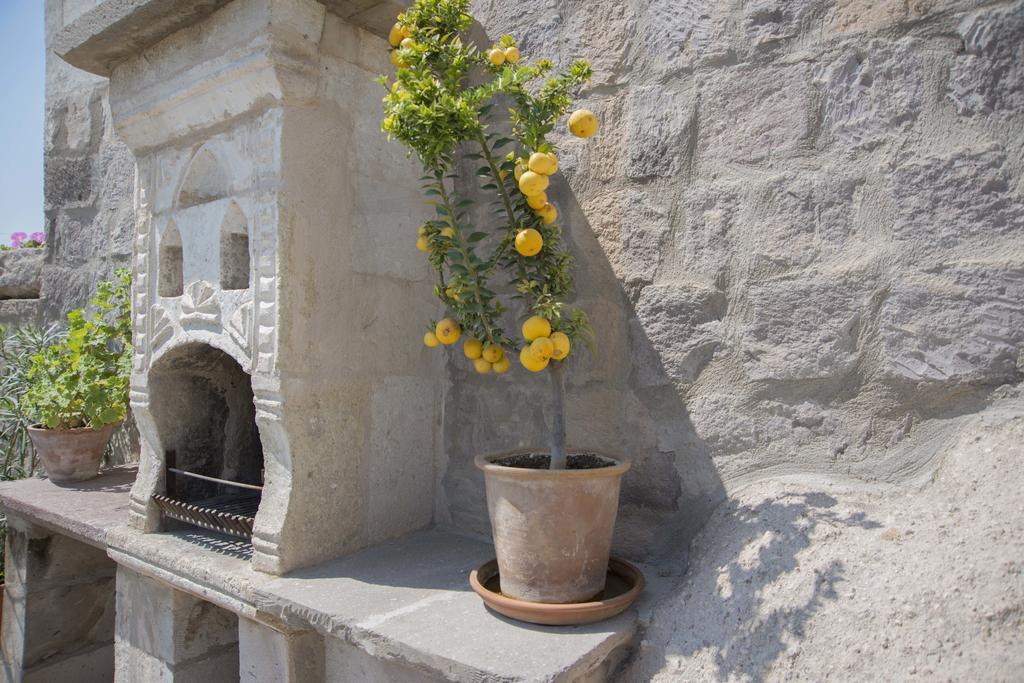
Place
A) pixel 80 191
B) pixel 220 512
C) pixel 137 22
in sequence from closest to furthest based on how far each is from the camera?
pixel 137 22 < pixel 220 512 < pixel 80 191

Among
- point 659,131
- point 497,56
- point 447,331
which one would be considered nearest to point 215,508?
point 447,331

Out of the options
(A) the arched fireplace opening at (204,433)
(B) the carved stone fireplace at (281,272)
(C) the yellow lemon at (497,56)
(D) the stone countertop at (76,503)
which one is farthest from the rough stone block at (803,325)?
(D) the stone countertop at (76,503)

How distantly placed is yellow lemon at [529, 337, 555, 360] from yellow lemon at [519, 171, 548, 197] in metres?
0.35

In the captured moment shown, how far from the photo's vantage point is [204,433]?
8.35 ft

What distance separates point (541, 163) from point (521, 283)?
0.29 m

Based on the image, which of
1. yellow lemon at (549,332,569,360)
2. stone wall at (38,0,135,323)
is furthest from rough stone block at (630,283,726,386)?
stone wall at (38,0,135,323)

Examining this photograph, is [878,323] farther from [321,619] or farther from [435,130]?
[321,619]

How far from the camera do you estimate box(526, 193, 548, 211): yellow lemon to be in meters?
1.62

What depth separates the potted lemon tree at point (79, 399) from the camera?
3.03 meters

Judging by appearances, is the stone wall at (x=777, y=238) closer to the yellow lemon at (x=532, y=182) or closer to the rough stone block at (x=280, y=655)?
the yellow lemon at (x=532, y=182)

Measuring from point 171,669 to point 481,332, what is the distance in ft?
5.18

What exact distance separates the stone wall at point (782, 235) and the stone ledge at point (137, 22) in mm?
494

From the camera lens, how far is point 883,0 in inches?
62.6

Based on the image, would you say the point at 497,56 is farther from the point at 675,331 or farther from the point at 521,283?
the point at 675,331
